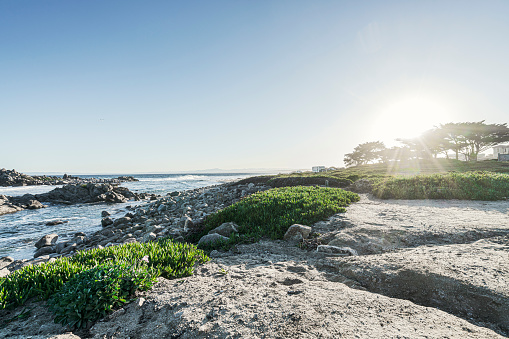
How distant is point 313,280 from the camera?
378 centimetres

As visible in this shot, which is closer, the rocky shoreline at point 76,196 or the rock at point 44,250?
the rock at point 44,250

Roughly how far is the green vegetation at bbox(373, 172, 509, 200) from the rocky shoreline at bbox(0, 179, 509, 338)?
20.1ft

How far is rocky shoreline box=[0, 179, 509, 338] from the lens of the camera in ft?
8.13

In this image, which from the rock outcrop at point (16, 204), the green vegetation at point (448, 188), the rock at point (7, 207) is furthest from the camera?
the rock outcrop at point (16, 204)

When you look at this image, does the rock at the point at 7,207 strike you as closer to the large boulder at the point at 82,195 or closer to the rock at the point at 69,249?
the large boulder at the point at 82,195

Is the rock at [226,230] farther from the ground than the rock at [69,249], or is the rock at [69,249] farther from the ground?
the rock at [226,230]

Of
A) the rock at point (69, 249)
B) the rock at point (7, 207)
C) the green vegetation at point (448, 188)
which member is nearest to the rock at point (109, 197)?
the rock at point (7, 207)

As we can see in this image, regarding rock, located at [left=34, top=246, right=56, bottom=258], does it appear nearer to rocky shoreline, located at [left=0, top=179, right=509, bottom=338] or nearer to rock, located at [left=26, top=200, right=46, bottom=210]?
rocky shoreline, located at [left=0, top=179, right=509, bottom=338]

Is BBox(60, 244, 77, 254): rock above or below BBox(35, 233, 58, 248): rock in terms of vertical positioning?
below

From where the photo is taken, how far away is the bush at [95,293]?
2.77m

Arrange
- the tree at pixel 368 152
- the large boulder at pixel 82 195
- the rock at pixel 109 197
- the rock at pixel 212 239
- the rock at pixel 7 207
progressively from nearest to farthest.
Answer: the rock at pixel 212 239 → the rock at pixel 7 207 → the large boulder at pixel 82 195 → the rock at pixel 109 197 → the tree at pixel 368 152

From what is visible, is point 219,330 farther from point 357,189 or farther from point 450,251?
point 357,189

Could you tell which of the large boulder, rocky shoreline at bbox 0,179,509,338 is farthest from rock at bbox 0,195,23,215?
rocky shoreline at bbox 0,179,509,338

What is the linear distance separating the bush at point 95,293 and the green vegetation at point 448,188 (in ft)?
39.9
